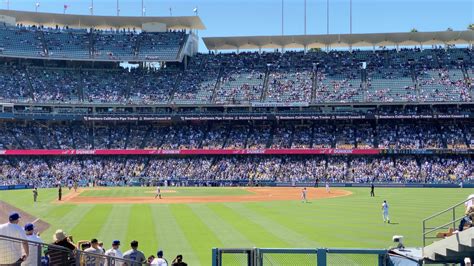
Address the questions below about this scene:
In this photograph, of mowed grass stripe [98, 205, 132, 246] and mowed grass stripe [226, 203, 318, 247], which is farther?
mowed grass stripe [98, 205, 132, 246]

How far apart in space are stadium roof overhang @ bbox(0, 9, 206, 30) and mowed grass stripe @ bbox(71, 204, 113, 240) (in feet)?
170

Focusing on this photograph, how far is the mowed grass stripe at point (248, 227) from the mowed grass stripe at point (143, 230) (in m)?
4.49

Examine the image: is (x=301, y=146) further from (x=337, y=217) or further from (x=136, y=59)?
(x=337, y=217)

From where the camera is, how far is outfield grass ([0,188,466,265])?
2545cm

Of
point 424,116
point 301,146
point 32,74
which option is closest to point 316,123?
point 301,146

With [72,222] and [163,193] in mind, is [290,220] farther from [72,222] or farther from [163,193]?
[163,193]

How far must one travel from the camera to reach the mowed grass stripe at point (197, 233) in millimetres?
23469

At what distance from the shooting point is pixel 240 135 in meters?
79.4

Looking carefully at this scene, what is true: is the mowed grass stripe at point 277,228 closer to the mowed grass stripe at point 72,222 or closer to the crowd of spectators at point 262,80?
the mowed grass stripe at point 72,222

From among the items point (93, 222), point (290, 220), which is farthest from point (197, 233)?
point (93, 222)

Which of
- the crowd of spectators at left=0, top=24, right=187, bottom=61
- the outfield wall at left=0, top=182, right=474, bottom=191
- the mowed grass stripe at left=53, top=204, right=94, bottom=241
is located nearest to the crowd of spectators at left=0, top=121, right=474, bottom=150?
the outfield wall at left=0, top=182, right=474, bottom=191

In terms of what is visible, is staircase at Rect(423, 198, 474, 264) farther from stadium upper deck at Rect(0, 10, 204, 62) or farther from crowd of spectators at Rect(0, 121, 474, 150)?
stadium upper deck at Rect(0, 10, 204, 62)

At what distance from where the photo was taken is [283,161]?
74.9 meters

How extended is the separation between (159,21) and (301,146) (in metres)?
33.8
